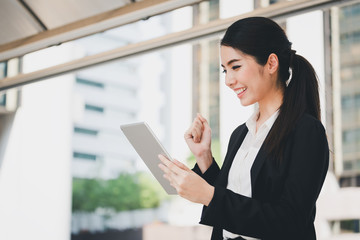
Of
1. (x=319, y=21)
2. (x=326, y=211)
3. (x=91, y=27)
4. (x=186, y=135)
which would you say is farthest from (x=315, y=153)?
(x=319, y=21)

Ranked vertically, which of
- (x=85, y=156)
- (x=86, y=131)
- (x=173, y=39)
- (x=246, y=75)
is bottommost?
(x=246, y=75)

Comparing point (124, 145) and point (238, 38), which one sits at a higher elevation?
point (124, 145)

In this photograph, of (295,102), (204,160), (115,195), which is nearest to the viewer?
(295,102)

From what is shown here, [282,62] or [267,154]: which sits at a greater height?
[282,62]

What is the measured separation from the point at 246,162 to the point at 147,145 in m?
0.28

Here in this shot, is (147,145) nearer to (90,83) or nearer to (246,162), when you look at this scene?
(246,162)

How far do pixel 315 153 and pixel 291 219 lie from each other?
0.55 feet

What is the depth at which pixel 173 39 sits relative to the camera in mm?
2834

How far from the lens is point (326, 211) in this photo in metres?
21.9

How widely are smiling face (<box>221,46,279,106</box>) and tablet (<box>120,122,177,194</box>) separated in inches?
9.9

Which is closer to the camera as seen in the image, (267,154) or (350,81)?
(267,154)

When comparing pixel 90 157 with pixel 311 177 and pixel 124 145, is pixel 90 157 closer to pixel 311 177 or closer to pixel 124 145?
pixel 124 145

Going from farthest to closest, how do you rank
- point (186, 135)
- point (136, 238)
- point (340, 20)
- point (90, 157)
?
point (90, 157) → point (340, 20) → point (136, 238) → point (186, 135)

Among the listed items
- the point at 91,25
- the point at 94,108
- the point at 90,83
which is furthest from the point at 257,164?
the point at 94,108
